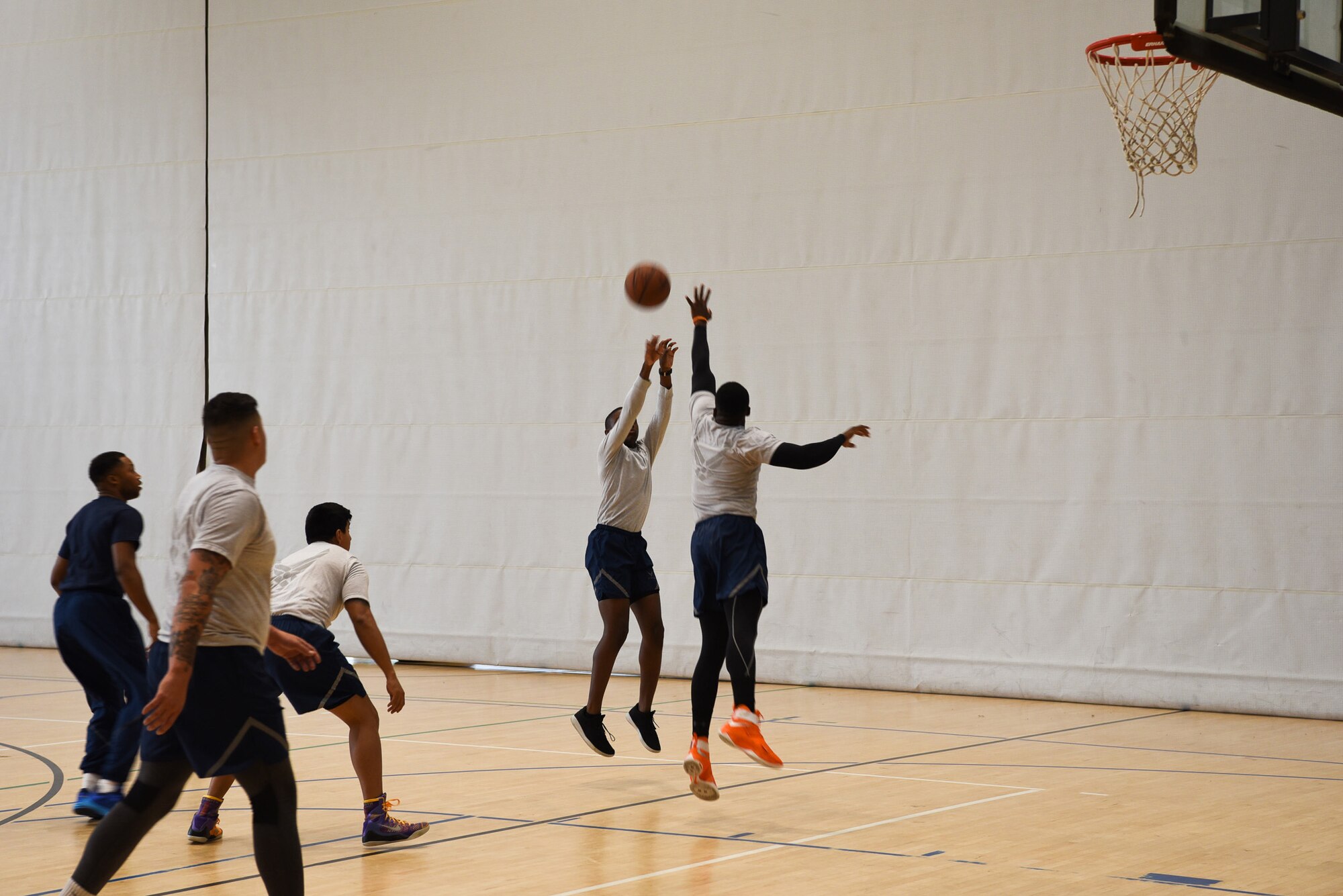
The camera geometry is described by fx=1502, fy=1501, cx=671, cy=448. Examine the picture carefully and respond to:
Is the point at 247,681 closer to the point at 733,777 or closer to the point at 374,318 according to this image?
the point at 733,777

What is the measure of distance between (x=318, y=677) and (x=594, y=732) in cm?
185

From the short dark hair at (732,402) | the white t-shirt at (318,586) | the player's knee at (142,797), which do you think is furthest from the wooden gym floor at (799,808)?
the short dark hair at (732,402)

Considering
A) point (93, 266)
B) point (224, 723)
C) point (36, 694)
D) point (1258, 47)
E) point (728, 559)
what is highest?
point (93, 266)

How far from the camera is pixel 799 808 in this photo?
6531 millimetres

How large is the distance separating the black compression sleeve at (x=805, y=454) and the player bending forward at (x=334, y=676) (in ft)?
6.06

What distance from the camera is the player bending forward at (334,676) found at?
574 centimetres

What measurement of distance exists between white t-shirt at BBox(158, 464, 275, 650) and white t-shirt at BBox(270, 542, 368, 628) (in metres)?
1.62

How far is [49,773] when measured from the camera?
24.8 feet

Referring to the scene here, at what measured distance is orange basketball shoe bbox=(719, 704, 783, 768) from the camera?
21.0ft

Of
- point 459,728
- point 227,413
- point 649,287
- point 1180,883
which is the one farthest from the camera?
point 459,728

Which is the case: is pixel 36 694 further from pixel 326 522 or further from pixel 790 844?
pixel 790 844

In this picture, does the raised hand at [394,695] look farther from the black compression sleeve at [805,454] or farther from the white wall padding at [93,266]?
the white wall padding at [93,266]

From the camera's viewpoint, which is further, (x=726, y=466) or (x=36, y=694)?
(x=36, y=694)

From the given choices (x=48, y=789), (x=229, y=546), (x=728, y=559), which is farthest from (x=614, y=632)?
(x=229, y=546)
